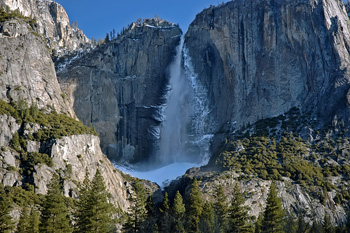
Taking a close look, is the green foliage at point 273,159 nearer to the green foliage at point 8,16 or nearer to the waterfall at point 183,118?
the waterfall at point 183,118

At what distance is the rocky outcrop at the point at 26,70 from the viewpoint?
9112 centimetres

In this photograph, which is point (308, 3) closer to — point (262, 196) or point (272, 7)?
point (272, 7)

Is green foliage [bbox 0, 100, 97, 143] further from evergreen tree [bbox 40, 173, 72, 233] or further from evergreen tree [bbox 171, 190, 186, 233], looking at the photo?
evergreen tree [bbox 40, 173, 72, 233]

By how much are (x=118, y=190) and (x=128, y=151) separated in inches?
1356

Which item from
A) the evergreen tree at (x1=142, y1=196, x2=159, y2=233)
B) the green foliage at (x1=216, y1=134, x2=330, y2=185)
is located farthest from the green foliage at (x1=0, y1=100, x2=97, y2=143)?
the green foliage at (x1=216, y1=134, x2=330, y2=185)

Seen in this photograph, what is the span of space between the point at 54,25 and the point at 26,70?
5847cm

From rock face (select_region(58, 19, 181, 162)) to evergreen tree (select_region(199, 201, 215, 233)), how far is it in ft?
218

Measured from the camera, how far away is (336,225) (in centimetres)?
7769

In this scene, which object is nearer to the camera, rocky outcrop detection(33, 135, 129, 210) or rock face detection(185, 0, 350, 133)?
rocky outcrop detection(33, 135, 129, 210)

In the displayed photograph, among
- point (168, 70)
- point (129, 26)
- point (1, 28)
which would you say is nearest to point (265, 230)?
point (1, 28)

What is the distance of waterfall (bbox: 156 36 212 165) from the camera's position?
126938 mm

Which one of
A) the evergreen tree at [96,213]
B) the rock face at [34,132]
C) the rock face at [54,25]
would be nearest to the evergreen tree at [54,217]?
the evergreen tree at [96,213]

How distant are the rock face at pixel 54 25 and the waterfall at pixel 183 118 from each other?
32701 mm

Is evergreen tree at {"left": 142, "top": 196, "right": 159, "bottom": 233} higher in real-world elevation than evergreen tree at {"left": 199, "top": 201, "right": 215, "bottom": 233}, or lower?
lower
